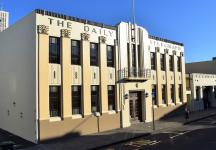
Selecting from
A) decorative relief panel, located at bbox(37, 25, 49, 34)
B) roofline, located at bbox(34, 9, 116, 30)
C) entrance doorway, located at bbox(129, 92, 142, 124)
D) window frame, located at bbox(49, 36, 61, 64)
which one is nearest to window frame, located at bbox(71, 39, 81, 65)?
window frame, located at bbox(49, 36, 61, 64)

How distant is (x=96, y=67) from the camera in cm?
2302

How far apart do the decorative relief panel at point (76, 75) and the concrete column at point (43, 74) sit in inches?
87.0

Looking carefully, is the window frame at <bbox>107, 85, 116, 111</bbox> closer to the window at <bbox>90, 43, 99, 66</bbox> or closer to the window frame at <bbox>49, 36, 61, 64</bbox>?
the window at <bbox>90, 43, 99, 66</bbox>

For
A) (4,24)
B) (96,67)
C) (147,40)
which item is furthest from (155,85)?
(4,24)

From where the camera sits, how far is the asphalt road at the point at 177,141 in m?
17.0

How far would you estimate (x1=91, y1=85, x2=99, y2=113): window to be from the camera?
2269cm

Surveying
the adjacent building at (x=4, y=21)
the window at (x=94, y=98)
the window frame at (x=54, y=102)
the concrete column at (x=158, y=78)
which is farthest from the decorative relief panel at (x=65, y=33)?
the adjacent building at (x=4, y=21)

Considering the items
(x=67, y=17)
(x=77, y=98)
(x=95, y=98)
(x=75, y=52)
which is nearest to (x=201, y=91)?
(x=95, y=98)

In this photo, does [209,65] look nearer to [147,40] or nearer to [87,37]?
[147,40]

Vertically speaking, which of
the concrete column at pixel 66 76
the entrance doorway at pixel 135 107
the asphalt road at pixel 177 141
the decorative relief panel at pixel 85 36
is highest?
the decorative relief panel at pixel 85 36

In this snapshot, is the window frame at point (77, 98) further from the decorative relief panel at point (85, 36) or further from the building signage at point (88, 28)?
the building signage at point (88, 28)

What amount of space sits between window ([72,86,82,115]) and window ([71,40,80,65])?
1875 mm

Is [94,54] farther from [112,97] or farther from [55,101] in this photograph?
[55,101]

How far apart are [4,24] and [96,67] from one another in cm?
2000
